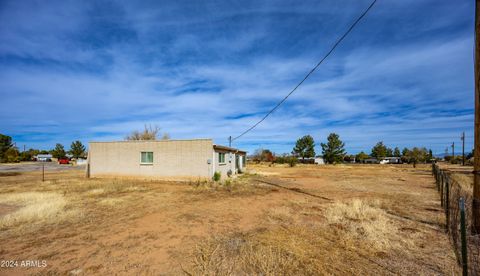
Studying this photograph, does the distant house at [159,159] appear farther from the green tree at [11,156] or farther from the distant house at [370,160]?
the distant house at [370,160]

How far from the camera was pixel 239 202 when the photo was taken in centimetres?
1105

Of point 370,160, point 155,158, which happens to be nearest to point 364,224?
point 155,158

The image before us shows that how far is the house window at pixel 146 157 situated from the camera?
817 inches

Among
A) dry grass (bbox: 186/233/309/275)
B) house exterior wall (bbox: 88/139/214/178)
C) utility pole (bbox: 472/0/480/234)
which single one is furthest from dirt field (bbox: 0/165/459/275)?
Answer: house exterior wall (bbox: 88/139/214/178)

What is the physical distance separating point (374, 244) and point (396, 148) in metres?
107

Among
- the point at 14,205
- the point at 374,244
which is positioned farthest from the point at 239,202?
the point at 14,205

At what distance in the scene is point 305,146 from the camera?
222 feet

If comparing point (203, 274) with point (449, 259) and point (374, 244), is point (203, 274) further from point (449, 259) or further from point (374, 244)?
point (449, 259)

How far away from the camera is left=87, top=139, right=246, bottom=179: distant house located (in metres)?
19.3

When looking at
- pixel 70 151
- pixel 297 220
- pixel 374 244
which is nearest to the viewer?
pixel 374 244

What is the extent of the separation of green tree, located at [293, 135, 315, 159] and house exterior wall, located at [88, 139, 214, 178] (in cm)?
5221

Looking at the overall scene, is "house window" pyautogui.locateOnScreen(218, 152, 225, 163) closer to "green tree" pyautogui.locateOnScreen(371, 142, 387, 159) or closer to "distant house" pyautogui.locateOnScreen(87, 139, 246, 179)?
"distant house" pyautogui.locateOnScreen(87, 139, 246, 179)

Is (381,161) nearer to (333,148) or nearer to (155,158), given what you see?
(333,148)

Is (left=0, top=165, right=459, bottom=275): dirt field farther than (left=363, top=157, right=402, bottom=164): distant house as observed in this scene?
No
